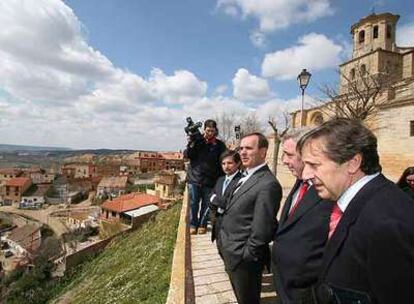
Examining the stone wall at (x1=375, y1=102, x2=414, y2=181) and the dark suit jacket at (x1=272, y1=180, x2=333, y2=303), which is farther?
the stone wall at (x1=375, y1=102, x2=414, y2=181)

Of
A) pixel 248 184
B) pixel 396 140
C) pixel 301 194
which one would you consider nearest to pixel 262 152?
pixel 248 184

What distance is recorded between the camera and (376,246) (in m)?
1.32

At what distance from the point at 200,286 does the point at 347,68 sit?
4285 cm

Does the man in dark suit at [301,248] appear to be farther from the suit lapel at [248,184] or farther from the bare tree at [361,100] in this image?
the bare tree at [361,100]

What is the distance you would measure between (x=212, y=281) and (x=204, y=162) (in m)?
2.41

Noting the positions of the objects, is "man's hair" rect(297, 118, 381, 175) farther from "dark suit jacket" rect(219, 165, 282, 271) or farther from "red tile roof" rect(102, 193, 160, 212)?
"red tile roof" rect(102, 193, 160, 212)

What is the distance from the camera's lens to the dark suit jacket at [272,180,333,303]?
211cm

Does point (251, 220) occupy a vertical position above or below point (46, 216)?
above

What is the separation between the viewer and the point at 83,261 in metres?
18.4

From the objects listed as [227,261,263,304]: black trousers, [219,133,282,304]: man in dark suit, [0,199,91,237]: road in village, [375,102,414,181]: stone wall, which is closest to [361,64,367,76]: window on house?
[375,102,414,181]: stone wall

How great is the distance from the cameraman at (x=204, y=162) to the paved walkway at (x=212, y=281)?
1059mm

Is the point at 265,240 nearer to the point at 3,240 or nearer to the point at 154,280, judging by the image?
the point at 154,280

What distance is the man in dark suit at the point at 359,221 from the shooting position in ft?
4.16

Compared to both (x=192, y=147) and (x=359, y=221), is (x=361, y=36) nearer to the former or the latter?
(x=192, y=147)
